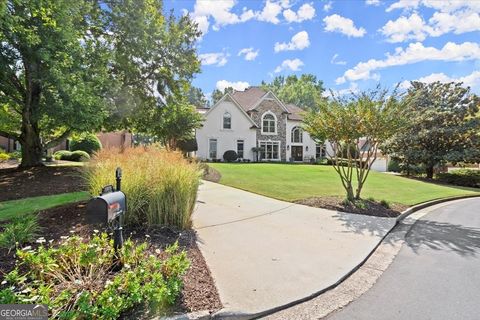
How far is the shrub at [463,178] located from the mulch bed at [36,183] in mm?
23810

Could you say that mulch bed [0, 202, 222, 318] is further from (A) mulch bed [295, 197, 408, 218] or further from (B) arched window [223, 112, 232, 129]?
(B) arched window [223, 112, 232, 129]

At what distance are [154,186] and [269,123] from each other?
29399 millimetres

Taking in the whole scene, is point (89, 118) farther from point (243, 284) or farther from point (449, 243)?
point (449, 243)

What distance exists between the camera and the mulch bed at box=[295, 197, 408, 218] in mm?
8078

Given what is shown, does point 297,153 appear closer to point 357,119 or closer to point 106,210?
point 357,119

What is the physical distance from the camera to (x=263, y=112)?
33.2 metres

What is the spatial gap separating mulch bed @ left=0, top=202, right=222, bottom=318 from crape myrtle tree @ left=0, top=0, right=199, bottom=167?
13.2ft

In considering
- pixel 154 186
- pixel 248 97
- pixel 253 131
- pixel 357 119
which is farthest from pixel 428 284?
pixel 248 97

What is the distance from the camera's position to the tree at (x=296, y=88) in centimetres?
6281

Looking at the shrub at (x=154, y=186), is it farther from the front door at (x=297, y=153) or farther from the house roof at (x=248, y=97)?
the front door at (x=297, y=153)

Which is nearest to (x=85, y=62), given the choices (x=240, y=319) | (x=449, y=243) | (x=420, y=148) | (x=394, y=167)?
(x=240, y=319)

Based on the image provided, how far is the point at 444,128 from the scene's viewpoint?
2083cm

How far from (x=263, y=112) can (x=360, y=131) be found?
25.0 metres

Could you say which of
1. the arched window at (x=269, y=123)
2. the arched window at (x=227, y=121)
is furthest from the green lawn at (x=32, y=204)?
the arched window at (x=269, y=123)
